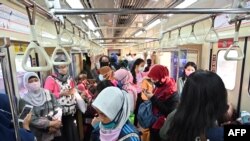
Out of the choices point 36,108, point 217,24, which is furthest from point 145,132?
point 217,24

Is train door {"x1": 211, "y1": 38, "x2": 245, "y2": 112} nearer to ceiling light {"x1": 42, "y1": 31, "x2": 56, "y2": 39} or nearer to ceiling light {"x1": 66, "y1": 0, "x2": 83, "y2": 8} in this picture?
ceiling light {"x1": 66, "y1": 0, "x2": 83, "y2": 8}

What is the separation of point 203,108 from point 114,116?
2.25ft

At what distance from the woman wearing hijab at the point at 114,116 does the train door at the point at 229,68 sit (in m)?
2.29

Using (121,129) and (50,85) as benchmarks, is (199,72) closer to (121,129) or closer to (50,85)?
(121,129)

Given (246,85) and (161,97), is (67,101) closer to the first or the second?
(161,97)

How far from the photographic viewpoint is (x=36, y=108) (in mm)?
2377

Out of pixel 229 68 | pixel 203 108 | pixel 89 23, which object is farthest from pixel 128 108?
pixel 89 23

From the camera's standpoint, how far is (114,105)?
5.08 ft

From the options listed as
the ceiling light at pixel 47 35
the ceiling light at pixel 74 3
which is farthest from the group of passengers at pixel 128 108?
the ceiling light at pixel 47 35

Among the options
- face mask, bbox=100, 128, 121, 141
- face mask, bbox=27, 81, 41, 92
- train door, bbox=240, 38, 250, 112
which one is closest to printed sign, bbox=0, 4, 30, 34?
face mask, bbox=27, 81, 41, 92

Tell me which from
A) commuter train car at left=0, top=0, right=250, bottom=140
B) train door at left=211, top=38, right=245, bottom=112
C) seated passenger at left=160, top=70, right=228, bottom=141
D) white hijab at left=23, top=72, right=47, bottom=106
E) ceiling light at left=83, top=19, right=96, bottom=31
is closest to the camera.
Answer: seated passenger at left=160, top=70, right=228, bottom=141

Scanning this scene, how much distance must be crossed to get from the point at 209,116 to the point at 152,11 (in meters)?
0.87

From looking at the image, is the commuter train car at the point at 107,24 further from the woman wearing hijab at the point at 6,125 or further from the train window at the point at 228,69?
the woman wearing hijab at the point at 6,125

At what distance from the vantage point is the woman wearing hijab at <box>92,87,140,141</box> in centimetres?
153
